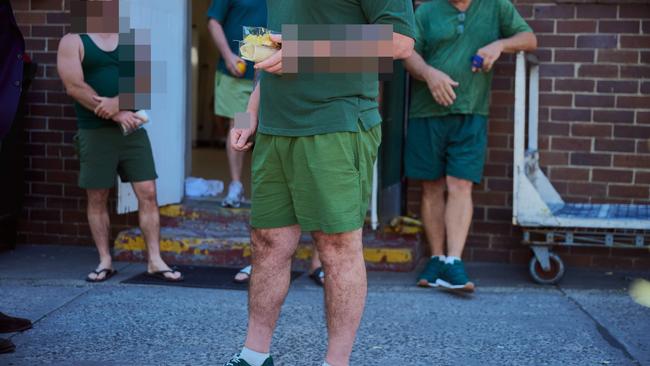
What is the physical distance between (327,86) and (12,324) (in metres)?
2.17

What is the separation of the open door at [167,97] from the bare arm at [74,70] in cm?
58

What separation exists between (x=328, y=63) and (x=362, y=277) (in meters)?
0.83

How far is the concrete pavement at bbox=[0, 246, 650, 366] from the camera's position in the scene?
388 cm

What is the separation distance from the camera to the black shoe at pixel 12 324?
13.4ft

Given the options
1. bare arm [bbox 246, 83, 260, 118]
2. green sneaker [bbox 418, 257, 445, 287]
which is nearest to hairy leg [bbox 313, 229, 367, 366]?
bare arm [bbox 246, 83, 260, 118]

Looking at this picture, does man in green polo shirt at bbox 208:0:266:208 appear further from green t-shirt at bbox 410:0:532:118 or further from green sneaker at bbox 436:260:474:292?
green sneaker at bbox 436:260:474:292

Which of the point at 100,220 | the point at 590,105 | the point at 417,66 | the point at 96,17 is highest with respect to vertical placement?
the point at 96,17

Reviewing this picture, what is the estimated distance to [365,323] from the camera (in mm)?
4430

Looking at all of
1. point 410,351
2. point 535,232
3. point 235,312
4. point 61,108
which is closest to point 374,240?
point 535,232

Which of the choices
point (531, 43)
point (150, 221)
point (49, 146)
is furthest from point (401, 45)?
point (49, 146)

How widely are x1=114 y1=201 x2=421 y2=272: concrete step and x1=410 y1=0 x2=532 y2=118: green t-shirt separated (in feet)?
3.31

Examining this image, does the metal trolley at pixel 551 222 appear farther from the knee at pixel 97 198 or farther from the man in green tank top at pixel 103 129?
the knee at pixel 97 198

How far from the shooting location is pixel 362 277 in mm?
3168

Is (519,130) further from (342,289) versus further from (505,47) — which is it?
(342,289)
